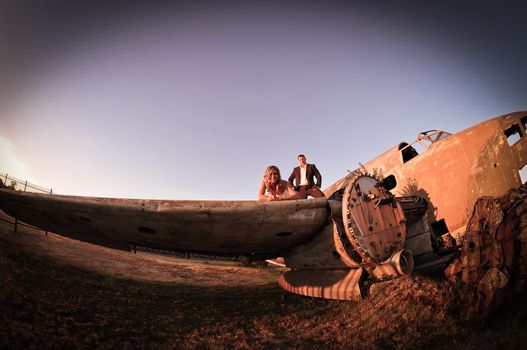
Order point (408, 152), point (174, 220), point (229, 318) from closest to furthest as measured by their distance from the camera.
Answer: point (174, 220) < point (229, 318) < point (408, 152)

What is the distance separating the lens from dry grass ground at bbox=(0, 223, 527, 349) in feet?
8.11

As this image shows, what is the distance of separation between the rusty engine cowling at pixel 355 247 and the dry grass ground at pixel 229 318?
31cm

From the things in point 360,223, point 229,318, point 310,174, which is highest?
point 310,174

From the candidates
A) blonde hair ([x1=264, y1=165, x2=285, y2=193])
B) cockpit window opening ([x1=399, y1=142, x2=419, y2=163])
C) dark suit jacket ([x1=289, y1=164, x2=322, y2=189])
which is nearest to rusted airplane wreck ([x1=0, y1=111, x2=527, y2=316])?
cockpit window opening ([x1=399, y1=142, x2=419, y2=163])

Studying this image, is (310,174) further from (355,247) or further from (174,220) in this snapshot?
(174,220)

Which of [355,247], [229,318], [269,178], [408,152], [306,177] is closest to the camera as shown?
[355,247]

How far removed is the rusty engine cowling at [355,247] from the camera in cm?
396

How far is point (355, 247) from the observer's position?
152 inches

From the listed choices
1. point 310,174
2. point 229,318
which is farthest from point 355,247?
point 310,174

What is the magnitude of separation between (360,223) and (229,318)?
2718mm

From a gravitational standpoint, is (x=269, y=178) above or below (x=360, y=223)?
above

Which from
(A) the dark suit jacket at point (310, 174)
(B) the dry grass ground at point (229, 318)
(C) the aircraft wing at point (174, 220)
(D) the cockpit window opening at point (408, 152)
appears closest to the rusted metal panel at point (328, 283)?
(B) the dry grass ground at point (229, 318)

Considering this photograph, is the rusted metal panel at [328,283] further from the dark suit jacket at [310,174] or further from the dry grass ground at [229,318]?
the dark suit jacket at [310,174]

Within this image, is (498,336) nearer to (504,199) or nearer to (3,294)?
(504,199)
